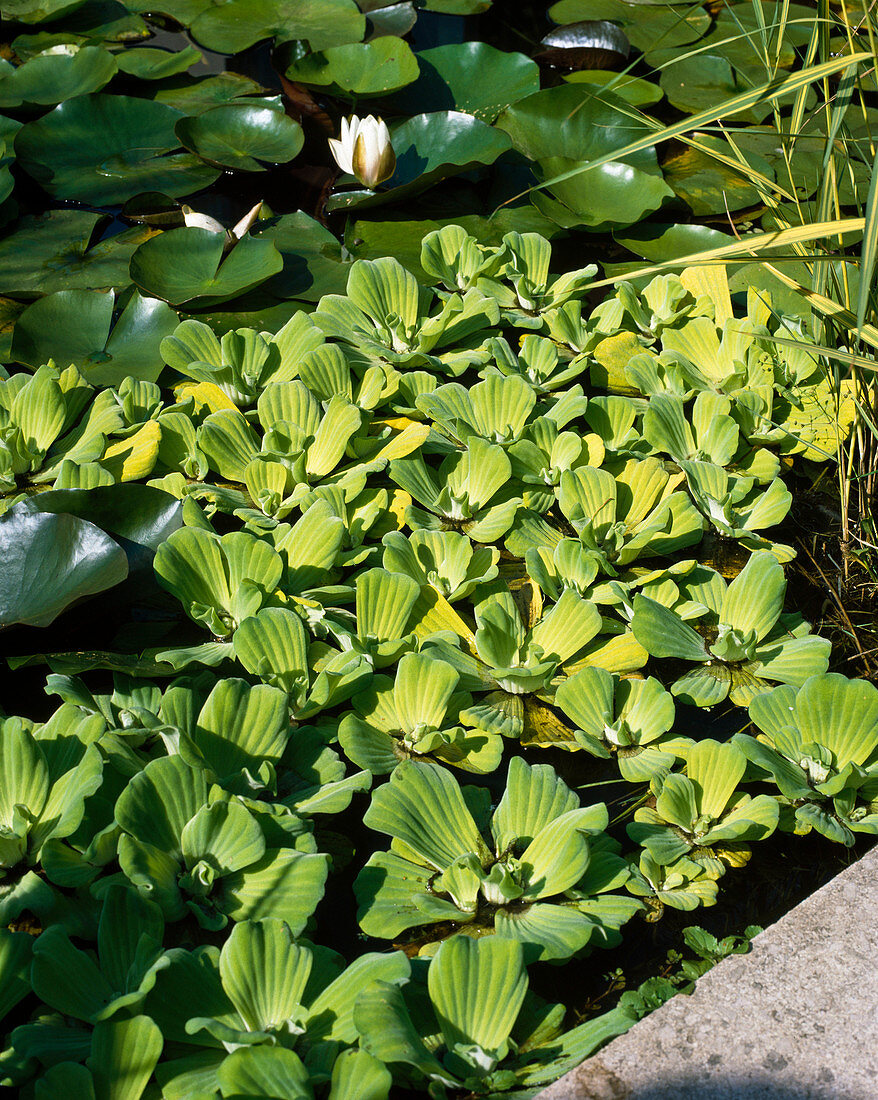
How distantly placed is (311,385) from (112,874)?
99cm

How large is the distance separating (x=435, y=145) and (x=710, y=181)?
75 cm

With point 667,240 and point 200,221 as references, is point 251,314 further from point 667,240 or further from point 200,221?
point 667,240

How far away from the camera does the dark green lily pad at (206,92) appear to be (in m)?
2.78

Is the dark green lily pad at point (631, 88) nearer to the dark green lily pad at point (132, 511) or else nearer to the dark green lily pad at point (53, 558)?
the dark green lily pad at point (132, 511)

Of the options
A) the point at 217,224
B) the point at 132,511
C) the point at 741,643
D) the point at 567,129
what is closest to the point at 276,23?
the point at 567,129

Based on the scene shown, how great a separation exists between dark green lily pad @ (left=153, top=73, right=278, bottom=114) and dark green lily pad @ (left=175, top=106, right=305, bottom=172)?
Answer: 180mm

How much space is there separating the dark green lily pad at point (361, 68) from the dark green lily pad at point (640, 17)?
35.1 inches

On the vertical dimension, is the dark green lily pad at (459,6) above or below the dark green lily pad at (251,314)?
above

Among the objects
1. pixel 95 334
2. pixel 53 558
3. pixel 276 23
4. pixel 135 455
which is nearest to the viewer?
pixel 53 558

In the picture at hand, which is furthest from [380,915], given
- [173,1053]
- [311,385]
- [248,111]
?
[248,111]

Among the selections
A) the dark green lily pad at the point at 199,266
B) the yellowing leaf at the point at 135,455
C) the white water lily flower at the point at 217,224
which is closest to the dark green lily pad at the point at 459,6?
the white water lily flower at the point at 217,224

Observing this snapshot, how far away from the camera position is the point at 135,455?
1.65 meters

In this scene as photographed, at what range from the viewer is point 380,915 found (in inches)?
42.0

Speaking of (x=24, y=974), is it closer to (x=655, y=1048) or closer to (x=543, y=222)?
(x=655, y=1048)
